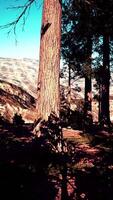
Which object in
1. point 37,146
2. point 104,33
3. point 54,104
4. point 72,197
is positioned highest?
point 104,33

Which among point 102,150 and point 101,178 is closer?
point 101,178

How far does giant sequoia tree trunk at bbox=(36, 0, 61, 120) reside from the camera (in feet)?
28.3

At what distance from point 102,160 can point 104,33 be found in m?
9.96

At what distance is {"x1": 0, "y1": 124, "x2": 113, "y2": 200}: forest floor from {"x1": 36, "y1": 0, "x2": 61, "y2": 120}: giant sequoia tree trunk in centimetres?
115

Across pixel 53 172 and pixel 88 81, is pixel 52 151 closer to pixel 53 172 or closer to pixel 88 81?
pixel 53 172

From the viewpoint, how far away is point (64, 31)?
63.2 ft

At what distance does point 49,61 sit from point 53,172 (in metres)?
3.33

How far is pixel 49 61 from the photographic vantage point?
877cm

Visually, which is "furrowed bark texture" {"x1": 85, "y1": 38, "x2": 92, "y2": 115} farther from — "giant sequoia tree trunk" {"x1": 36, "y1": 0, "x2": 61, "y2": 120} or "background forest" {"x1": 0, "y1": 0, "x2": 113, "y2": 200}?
"giant sequoia tree trunk" {"x1": 36, "y1": 0, "x2": 61, "y2": 120}

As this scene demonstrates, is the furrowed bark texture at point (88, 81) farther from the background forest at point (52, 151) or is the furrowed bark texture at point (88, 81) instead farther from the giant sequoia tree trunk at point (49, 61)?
the giant sequoia tree trunk at point (49, 61)

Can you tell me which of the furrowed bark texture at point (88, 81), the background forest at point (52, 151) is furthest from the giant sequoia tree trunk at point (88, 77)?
the background forest at point (52, 151)

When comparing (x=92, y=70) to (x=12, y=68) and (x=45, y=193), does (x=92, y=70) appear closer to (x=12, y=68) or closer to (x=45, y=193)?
(x=45, y=193)

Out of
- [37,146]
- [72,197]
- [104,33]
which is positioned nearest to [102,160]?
[37,146]

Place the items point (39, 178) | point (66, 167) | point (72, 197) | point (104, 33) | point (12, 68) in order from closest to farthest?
1. point (72, 197)
2. point (39, 178)
3. point (66, 167)
4. point (104, 33)
5. point (12, 68)
